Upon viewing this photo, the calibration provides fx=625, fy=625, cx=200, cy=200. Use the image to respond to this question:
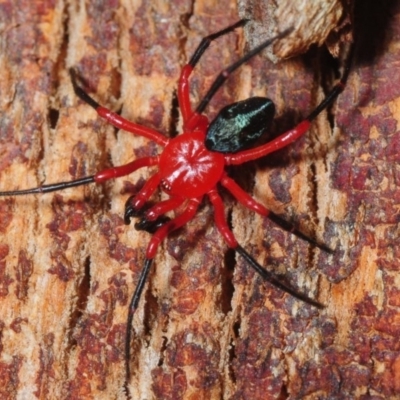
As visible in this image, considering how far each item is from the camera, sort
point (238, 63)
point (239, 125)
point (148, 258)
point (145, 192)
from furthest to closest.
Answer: point (145, 192)
point (239, 125)
point (148, 258)
point (238, 63)

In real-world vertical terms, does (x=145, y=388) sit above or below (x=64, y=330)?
below

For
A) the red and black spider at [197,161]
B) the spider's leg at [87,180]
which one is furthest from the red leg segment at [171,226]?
Answer: the spider's leg at [87,180]

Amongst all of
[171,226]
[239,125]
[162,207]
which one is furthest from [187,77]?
[171,226]

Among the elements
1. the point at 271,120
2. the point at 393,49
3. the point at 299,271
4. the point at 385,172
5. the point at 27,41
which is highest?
the point at 27,41

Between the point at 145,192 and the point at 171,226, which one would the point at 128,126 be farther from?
the point at 171,226

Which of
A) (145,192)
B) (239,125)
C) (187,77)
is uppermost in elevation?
(187,77)

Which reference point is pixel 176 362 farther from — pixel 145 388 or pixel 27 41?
pixel 27 41

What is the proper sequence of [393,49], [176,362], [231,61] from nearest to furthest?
[176,362]
[393,49]
[231,61]

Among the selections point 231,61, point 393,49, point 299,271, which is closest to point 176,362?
point 299,271
